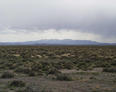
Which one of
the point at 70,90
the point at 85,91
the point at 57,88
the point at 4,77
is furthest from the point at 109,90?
the point at 4,77

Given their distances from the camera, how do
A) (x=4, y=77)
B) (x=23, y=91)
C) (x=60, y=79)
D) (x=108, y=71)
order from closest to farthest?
(x=23, y=91), (x=60, y=79), (x=4, y=77), (x=108, y=71)

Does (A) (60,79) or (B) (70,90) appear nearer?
(B) (70,90)

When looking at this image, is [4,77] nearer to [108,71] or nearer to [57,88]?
[57,88]

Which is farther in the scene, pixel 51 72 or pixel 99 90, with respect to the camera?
pixel 51 72

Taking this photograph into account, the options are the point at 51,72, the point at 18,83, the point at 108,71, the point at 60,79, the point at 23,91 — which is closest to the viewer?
the point at 23,91

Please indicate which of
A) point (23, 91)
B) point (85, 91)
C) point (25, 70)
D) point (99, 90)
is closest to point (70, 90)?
point (85, 91)

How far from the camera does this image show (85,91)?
10.4 metres

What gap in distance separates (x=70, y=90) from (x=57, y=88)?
35.8 inches

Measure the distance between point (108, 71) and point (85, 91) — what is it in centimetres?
924

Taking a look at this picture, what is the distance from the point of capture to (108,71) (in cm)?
1894

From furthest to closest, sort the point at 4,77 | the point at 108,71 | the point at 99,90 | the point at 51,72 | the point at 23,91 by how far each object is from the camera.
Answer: the point at 108,71 → the point at 51,72 → the point at 4,77 → the point at 99,90 → the point at 23,91

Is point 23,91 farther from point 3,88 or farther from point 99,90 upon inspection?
point 99,90

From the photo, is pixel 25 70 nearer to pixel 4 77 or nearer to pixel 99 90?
pixel 4 77

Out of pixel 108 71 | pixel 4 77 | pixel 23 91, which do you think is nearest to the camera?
pixel 23 91
